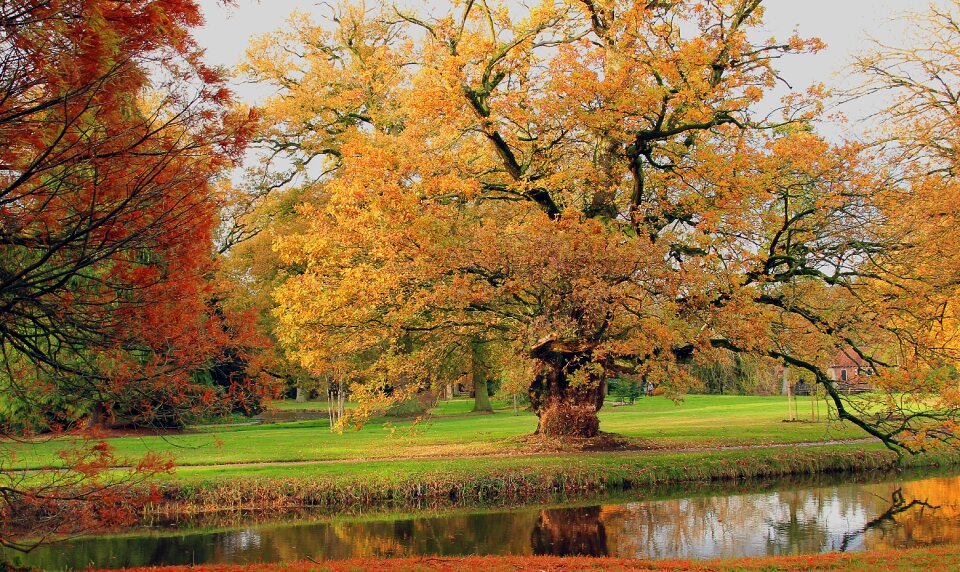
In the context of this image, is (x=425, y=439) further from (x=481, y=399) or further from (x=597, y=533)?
(x=481, y=399)

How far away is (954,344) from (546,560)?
820 inches

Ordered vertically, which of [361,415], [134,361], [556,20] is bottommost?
[361,415]

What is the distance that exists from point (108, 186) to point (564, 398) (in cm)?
1632

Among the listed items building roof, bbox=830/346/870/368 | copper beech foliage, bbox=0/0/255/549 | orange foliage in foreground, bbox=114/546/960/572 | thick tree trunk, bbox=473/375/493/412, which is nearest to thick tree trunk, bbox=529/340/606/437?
building roof, bbox=830/346/870/368

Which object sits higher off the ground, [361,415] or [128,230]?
[128,230]

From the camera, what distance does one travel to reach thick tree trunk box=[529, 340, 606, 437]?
2141 centimetres

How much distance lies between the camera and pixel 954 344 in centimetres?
2508

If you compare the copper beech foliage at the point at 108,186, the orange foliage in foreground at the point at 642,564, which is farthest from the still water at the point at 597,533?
the copper beech foliage at the point at 108,186

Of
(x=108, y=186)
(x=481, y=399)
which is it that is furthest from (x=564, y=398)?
(x=481, y=399)

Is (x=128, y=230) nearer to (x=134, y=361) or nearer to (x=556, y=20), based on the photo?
(x=134, y=361)

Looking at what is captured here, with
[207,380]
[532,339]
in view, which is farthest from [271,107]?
[532,339]

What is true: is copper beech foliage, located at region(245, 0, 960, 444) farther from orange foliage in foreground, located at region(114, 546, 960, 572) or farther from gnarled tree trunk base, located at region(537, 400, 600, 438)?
orange foliage in foreground, located at region(114, 546, 960, 572)

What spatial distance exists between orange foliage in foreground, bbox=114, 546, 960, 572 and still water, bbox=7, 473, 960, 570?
7.55 feet

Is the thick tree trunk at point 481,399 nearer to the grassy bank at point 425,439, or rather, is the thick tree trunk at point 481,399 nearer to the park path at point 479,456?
the grassy bank at point 425,439
